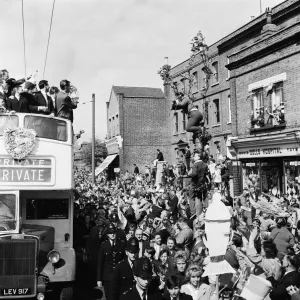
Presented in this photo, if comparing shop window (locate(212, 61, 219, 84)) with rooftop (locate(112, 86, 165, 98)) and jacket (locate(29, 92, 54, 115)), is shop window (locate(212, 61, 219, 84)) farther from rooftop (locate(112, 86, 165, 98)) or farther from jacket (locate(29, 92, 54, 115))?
jacket (locate(29, 92, 54, 115))

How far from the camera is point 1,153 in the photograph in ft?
28.5

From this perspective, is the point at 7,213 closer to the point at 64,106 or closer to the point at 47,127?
the point at 47,127

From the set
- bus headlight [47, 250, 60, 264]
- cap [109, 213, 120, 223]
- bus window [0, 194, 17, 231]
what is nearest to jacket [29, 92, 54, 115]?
bus window [0, 194, 17, 231]

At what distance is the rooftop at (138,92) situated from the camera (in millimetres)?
42938

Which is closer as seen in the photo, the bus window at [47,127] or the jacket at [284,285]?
the jacket at [284,285]

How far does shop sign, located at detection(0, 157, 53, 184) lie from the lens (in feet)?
28.1

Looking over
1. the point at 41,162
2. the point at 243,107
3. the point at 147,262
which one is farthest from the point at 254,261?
the point at 243,107

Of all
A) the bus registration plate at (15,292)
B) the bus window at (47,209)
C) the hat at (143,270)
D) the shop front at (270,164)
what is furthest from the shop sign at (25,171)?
the shop front at (270,164)

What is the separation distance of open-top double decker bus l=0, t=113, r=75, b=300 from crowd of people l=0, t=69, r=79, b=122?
1.00 meters

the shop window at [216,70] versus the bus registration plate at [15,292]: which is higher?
the shop window at [216,70]

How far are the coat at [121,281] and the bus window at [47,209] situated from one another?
3488 millimetres

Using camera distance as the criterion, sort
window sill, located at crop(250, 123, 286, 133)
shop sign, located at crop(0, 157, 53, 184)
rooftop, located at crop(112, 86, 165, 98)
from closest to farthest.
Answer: shop sign, located at crop(0, 157, 53, 184), window sill, located at crop(250, 123, 286, 133), rooftop, located at crop(112, 86, 165, 98)

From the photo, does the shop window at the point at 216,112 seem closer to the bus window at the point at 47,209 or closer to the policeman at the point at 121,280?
the bus window at the point at 47,209

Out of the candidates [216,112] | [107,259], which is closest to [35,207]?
[107,259]
